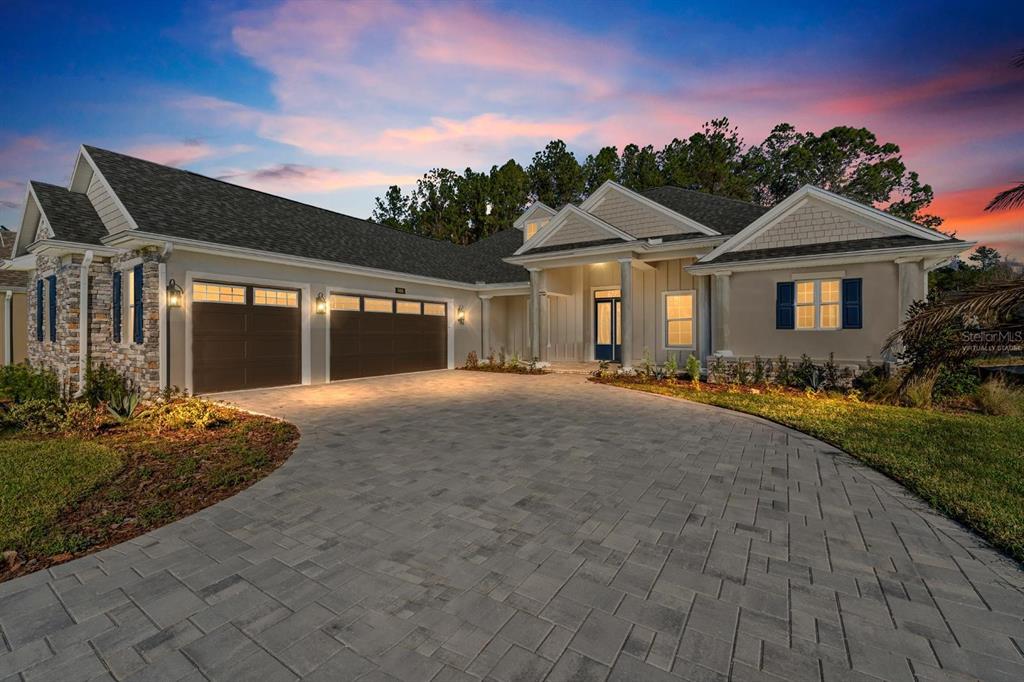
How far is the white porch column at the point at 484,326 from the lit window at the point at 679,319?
7.27 m

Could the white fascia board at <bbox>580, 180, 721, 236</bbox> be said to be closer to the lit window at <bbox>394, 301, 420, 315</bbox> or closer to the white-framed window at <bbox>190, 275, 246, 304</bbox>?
the lit window at <bbox>394, 301, 420, 315</bbox>

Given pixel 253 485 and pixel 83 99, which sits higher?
pixel 83 99

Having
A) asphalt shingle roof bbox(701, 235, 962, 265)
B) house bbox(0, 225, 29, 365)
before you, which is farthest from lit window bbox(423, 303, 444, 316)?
house bbox(0, 225, 29, 365)

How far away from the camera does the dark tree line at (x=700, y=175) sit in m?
28.0

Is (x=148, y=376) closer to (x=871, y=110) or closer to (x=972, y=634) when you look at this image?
(x=972, y=634)

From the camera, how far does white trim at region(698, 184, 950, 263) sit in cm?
1012

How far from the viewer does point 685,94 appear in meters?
14.0

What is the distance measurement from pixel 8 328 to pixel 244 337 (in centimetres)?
1163

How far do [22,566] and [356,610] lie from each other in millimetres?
2609

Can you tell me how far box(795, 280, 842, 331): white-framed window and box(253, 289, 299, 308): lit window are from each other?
13774mm

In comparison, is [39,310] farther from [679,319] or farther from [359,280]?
[679,319]

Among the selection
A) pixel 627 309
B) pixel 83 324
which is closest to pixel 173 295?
pixel 83 324

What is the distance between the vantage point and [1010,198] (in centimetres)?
567

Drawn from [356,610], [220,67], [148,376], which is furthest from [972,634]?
[220,67]
